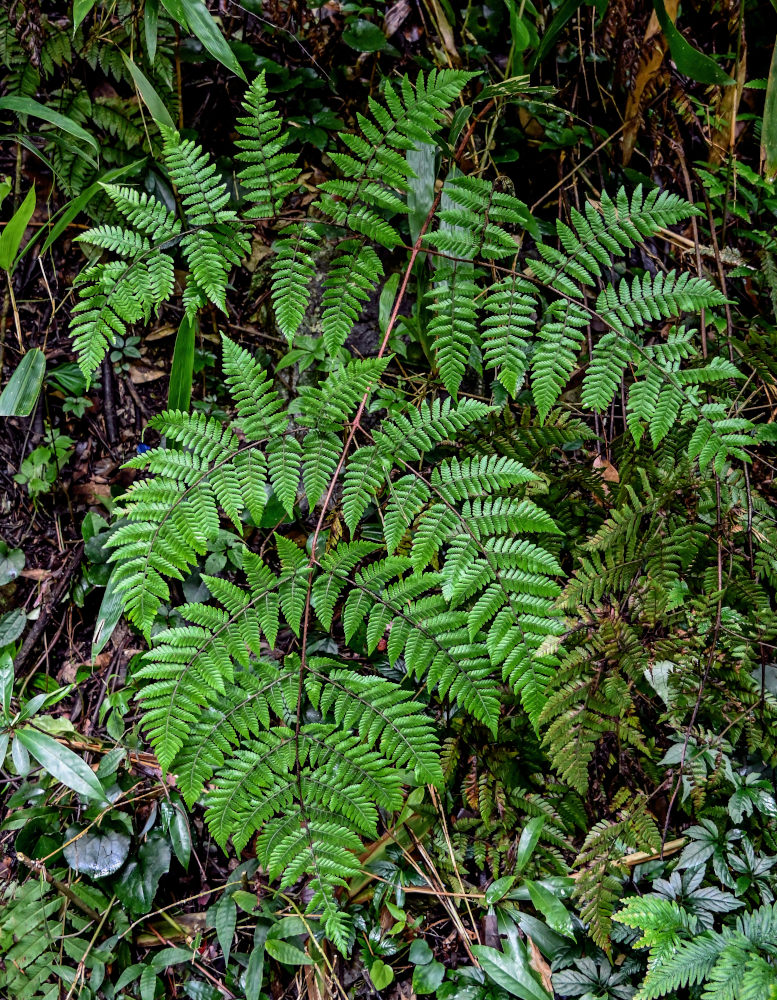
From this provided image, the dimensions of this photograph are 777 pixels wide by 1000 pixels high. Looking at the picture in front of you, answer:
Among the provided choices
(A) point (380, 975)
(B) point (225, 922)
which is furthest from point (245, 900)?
(A) point (380, 975)

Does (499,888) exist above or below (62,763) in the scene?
below

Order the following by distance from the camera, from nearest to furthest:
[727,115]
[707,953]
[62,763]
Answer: [707,953] < [62,763] < [727,115]

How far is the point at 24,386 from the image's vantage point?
245 centimetres

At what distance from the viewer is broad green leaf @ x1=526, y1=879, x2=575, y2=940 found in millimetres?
2086

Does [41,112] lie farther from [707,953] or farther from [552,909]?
[707,953]

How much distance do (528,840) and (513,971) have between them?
38 centimetres

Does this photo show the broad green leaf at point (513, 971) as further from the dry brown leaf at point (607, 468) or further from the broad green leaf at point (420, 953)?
the dry brown leaf at point (607, 468)

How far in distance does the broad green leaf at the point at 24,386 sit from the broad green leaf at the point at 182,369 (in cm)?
53

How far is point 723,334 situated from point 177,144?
1.96 m

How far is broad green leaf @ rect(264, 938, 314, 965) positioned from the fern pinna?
1.26ft

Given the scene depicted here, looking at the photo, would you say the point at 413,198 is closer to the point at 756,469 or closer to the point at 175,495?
the point at 175,495

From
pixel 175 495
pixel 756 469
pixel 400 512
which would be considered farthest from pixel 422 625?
pixel 756 469

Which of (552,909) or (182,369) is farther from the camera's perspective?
(182,369)

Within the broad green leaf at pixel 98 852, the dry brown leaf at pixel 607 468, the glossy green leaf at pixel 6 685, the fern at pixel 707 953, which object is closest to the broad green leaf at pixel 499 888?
the fern at pixel 707 953
